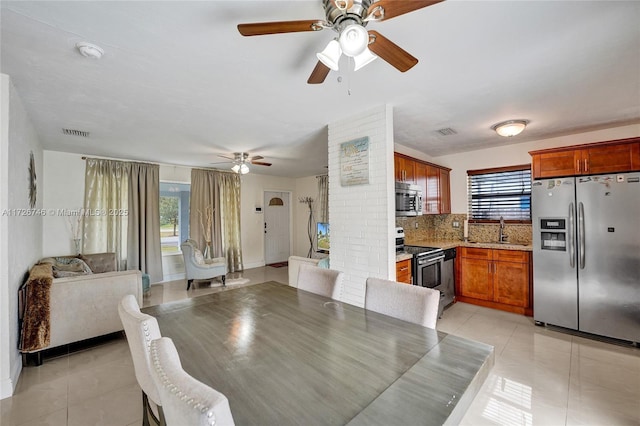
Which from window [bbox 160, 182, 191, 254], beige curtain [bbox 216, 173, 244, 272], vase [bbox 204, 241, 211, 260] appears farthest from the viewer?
beige curtain [bbox 216, 173, 244, 272]

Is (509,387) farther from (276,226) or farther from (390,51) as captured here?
(276,226)

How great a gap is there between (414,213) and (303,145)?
78.8 inches

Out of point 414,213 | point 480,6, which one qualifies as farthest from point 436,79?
point 414,213

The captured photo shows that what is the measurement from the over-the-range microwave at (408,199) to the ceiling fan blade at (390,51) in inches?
73.9

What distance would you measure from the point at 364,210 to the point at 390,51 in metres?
1.70

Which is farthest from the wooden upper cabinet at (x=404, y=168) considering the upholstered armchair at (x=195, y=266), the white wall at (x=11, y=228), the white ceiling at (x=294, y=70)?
the upholstered armchair at (x=195, y=266)

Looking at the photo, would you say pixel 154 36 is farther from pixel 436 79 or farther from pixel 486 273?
pixel 486 273

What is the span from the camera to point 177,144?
13.5 feet

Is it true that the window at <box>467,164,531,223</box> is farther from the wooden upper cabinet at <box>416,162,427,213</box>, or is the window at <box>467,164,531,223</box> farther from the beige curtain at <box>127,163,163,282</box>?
the beige curtain at <box>127,163,163,282</box>

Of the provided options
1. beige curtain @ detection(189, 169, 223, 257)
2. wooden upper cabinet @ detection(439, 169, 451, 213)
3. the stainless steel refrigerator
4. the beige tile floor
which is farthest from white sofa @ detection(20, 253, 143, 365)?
the stainless steel refrigerator

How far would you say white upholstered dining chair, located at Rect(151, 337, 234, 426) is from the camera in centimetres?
56

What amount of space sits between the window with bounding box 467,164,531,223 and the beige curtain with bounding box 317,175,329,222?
3349 millimetres

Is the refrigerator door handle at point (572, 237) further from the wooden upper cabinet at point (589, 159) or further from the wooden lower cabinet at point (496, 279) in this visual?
the wooden lower cabinet at point (496, 279)

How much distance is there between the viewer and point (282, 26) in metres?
1.28
